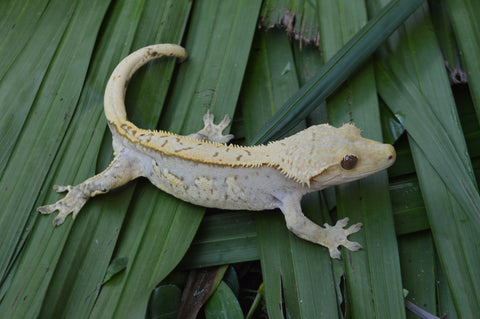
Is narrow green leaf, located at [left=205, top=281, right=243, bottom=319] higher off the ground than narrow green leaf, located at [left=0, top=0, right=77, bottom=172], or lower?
lower

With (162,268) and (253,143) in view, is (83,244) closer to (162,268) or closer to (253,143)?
(162,268)

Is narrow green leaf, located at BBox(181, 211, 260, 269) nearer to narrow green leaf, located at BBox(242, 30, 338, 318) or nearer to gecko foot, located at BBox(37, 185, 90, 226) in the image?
narrow green leaf, located at BBox(242, 30, 338, 318)

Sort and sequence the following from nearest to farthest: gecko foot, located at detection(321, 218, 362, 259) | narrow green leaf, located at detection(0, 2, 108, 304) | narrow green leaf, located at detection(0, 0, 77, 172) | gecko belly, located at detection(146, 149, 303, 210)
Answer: gecko foot, located at detection(321, 218, 362, 259) < gecko belly, located at detection(146, 149, 303, 210) < narrow green leaf, located at detection(0, 2, 108, 304) < narrow green leaf, located at detection(0, 0, 77, 172)

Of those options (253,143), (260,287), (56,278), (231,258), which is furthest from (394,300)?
(56,278)

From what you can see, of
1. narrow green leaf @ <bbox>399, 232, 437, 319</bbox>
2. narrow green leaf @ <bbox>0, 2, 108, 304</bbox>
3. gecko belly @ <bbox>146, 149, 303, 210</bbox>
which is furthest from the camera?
narrow green leaf @ <bbox>0, 2, 108, 304</bbox>

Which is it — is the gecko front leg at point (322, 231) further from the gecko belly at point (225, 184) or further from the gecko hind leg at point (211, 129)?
the gecko hind leg at point (211, 129)

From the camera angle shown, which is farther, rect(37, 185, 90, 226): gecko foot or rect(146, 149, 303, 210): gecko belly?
rect(37, 185, 90, 226): gecko foot

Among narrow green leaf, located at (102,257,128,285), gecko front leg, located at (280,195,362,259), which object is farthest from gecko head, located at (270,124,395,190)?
narrow green leaf, located at (102,257,128,285)
